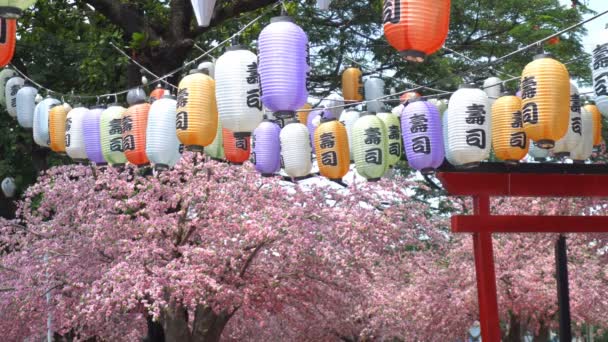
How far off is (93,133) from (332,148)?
2591mm

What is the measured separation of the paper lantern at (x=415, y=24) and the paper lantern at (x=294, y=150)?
250 cm

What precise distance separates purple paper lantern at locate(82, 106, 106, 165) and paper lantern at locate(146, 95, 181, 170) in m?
1.21

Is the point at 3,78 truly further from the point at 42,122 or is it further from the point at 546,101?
the point at 546,101

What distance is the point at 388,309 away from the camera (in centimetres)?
1698

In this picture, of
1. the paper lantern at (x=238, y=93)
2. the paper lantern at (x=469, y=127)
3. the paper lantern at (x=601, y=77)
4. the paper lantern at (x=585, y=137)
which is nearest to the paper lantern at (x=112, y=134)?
the paper lantern at (x=238, y=93)

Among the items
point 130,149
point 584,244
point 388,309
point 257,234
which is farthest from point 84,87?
point 584,244

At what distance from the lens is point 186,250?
10.9 m

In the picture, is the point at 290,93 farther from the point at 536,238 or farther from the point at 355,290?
the point at 536,238

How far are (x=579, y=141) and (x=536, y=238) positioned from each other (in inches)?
338

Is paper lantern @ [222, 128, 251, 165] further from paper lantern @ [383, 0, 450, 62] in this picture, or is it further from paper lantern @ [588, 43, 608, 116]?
paper lantern @ [588, 43, 608, 116]

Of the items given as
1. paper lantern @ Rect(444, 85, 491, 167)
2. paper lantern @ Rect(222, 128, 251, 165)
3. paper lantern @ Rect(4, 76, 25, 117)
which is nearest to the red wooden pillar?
paper lantern @ Rect(444, 85, 491, 167)

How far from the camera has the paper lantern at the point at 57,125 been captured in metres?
9.75

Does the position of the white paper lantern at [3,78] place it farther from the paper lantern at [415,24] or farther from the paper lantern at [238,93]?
the paper lantern at [415,24]

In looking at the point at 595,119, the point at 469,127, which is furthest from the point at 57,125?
the point at 595,119
